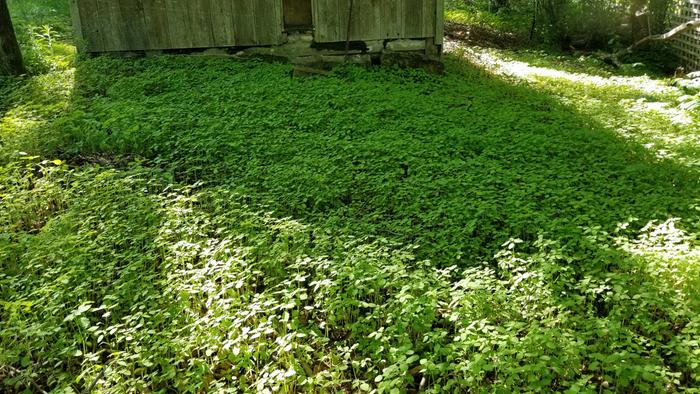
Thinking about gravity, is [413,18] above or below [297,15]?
below

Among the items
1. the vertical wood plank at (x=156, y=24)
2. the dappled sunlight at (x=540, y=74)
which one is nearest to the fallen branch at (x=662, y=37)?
the dappled sunlight at (x=540, y=74)

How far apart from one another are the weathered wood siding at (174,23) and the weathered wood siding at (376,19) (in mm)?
966

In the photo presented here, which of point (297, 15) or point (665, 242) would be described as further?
point (297, 15)

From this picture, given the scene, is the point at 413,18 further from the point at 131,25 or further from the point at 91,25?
the point at 91,25

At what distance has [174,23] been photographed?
35.4 ft

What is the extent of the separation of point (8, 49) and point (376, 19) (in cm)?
686

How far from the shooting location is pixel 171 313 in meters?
3.77

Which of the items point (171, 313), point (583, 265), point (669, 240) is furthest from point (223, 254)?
point (669, 240)

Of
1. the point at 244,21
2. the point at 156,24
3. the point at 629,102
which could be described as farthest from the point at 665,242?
the point at 156,24

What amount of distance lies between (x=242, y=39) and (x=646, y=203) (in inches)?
335

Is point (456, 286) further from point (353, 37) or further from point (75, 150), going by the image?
point (353, 37)

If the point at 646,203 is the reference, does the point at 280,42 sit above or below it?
above

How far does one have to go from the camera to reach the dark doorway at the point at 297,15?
35.9 feet

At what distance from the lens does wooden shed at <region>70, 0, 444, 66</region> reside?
10.7 m
